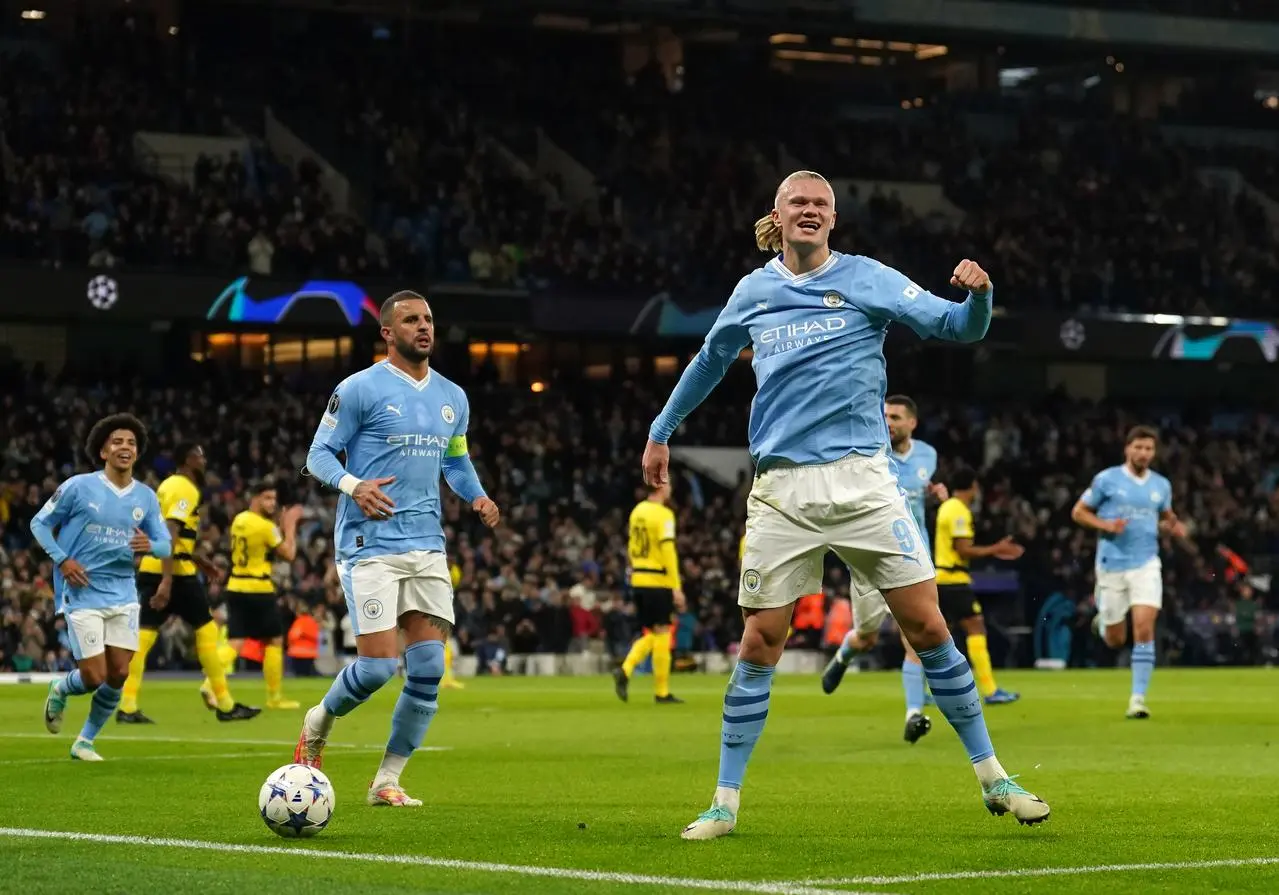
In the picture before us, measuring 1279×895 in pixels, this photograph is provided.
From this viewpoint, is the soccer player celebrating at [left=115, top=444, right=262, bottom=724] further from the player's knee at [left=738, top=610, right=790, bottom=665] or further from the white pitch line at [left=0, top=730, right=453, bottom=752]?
the player's knee at [left=738, top=610, right=790, bottom=665]

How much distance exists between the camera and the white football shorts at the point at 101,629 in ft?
46.4

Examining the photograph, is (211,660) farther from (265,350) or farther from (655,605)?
(265,350)

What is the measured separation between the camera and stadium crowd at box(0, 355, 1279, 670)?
34.8 meters

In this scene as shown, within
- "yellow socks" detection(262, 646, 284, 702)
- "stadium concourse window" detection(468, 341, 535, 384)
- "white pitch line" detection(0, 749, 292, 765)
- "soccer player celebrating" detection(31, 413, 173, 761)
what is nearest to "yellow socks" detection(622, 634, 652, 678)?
"yellow socks" detection(262, 646, 284, 702)

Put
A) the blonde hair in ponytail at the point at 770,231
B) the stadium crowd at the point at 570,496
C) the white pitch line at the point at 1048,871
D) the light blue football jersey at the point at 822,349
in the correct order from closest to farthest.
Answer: the white pitch line at the point at 1048,871
the light blue football jersey at the point at 822,349
the blonde hair in ponytail at the point at 770,231
the stadium crowd at the point at 570,496

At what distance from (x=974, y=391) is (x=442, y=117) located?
1436 centimetres

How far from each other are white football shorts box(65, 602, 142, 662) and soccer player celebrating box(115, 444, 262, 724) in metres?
4.07

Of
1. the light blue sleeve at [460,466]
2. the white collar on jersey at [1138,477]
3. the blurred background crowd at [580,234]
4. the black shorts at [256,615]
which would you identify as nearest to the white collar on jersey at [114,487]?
the light blue sleeve at [460,466]

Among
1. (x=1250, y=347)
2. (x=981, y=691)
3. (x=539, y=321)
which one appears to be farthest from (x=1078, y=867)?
(x=1250, y=347)

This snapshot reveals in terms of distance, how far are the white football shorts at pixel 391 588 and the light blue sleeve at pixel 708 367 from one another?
1.58m

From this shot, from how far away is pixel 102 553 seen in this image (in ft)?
47.1

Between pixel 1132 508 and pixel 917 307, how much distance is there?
11.5m

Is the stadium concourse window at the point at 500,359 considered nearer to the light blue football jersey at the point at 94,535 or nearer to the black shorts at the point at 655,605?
the black shorts at the point at 655,605

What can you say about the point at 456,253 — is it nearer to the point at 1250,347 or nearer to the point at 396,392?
the point at 1250,347
